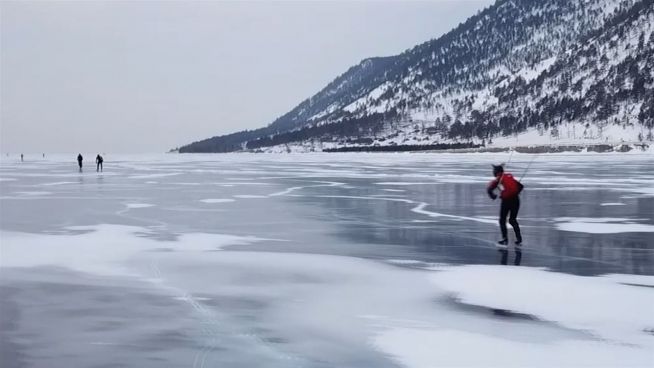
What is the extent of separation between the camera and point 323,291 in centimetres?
834

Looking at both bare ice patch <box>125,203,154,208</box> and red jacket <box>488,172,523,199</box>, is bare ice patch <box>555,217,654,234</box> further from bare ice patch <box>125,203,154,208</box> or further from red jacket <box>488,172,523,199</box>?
bare ice patch <box>125,203,154,208</box>

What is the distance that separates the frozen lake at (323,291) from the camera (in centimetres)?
596

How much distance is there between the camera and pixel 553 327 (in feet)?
21.7

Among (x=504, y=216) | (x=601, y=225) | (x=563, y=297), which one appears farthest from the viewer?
(x=601, y=225)

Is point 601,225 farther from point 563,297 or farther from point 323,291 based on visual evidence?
point 323,291

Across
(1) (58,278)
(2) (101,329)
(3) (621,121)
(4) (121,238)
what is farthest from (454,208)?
(3) (621,121)

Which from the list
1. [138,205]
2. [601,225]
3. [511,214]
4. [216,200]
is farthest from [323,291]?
[216,200]

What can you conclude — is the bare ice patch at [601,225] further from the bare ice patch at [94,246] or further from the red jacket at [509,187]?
the bare ice patch at [94,246]

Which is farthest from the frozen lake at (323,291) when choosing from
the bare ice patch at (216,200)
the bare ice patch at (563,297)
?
the bare ice patch at (216,200)

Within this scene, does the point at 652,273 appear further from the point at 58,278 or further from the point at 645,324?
the point at 58,278

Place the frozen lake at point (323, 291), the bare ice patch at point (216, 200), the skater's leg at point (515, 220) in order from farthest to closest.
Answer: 1. the bare ice patch at point (216, 200)
2. the skater's leg at point (515, 220)
3. the frozen lake at point (323, 291)

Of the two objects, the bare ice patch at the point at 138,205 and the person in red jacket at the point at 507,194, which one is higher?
the person in red jacket at the point at 507,194

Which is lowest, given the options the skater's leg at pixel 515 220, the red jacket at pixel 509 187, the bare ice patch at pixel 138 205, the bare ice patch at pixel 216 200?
the bare ice patch at pixel 216 200

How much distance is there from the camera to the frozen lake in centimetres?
596
